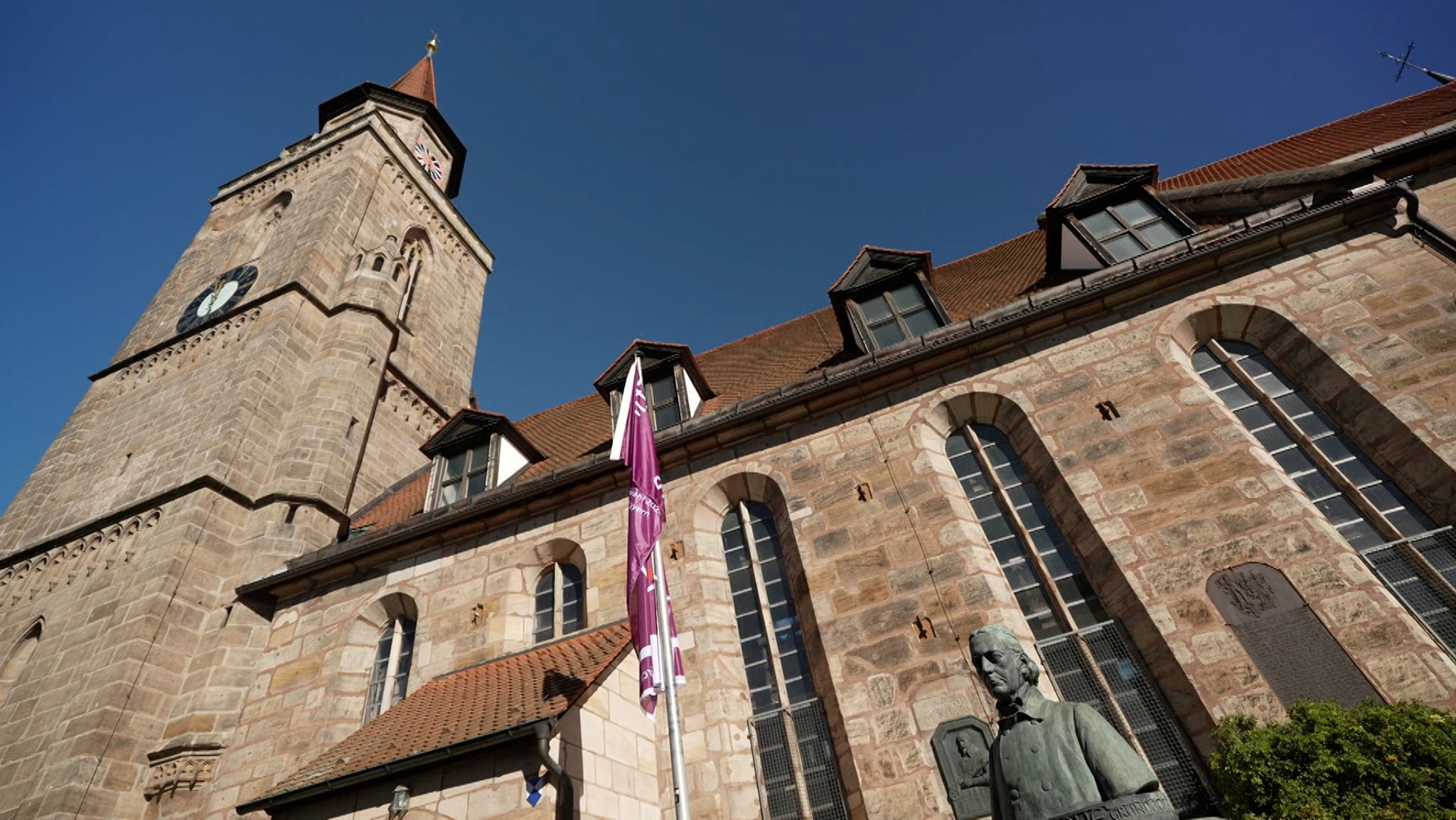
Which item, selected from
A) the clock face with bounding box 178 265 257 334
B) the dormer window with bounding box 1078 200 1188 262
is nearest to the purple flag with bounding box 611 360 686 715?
the dormer window with bounding box 1078 200 1188 262

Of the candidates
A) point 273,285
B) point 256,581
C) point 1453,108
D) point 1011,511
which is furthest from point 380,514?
point 1453,108

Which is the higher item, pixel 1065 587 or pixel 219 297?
pixel 219 297

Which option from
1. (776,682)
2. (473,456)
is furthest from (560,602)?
(473,456)

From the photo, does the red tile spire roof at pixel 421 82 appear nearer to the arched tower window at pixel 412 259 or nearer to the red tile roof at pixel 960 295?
the arched tower window at pixel 412 259

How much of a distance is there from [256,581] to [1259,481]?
12.7 metres

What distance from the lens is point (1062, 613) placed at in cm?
761

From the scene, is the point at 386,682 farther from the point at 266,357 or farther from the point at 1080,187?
the point at 1080,187

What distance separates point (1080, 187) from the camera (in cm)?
1132

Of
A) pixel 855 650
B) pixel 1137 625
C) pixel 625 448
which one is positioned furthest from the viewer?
pixel 625 448

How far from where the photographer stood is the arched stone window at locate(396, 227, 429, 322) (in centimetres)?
2023

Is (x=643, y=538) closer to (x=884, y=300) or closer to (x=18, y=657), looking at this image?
(x=884, y=300)

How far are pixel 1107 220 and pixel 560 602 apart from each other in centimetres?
920

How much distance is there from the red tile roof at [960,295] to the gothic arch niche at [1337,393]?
2.74 m

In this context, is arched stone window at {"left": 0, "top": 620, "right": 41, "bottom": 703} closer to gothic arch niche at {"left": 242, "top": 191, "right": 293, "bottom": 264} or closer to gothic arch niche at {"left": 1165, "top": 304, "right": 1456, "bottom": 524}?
gothic arch niche at {"left": 242, "top": 191, "right": 293, "bottom": 264}
